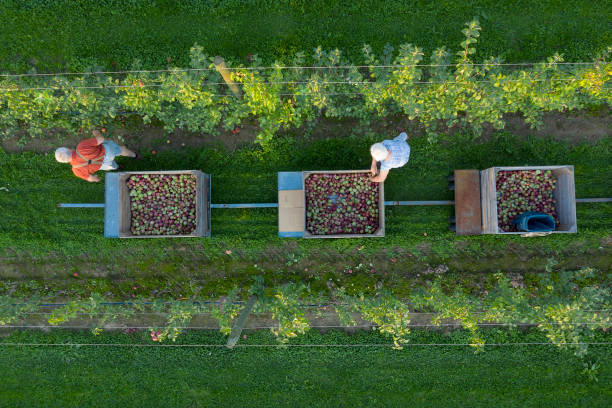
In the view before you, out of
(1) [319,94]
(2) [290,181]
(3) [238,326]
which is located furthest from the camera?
(2) [290,181]

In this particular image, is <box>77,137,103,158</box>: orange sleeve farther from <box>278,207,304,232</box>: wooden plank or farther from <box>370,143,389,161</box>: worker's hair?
<box>370,143,389,161</box>: worker's hair

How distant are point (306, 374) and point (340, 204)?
11.3ft

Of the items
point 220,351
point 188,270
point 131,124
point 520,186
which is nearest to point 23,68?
point 131,124

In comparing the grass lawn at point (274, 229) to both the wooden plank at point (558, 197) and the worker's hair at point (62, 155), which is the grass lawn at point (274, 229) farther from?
the worker's hair at point (62, 155)

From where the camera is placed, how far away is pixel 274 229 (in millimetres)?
7574

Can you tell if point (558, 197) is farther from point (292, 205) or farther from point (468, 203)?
point (292, 205)

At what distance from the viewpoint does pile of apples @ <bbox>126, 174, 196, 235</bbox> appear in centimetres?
720

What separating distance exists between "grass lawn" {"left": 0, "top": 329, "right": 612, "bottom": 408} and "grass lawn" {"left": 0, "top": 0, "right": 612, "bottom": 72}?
5550 mm

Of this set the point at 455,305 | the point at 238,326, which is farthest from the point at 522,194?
the point at 238,326

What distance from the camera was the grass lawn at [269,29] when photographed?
756 centimetres

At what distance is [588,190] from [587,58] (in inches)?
101

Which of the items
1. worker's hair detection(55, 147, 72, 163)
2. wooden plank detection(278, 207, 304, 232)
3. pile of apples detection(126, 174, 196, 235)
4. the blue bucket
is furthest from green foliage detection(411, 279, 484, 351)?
worker's hair detection(55, 147, 72, 163)

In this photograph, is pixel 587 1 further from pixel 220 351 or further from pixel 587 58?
pixel 220 351

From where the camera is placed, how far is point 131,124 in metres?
7.62
